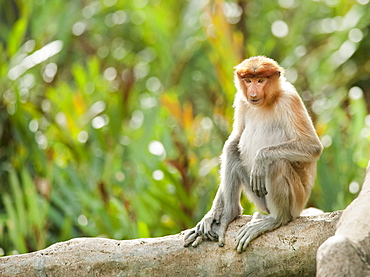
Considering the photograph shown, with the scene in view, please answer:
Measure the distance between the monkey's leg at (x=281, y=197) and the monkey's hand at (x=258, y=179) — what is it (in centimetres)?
5

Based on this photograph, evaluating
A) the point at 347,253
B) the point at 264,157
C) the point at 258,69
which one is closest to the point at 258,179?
the point at 264,157

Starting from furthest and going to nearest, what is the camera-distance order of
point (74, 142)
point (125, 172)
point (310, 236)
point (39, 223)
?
1. point (74, 142)
2. point (125, 172)
3. point (39, 223)
4. point (310, 236)

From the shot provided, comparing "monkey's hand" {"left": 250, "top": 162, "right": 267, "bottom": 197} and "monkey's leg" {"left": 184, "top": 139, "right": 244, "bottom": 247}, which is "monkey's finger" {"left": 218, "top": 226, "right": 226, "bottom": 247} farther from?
"monkey's hand" {"left": 250, "top": 162, "right": 267, "bottom": 197}

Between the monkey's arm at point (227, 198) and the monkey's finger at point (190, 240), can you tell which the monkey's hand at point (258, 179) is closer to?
the monkey's arm at point (227, 198)

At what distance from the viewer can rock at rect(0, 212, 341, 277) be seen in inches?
126

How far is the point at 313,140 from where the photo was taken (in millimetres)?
3580

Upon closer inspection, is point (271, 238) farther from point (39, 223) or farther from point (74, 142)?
point (74, 142)

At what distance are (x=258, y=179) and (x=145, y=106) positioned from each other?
3424 millimetres

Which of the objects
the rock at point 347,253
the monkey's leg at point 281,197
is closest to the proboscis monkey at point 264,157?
the monkey's leg at point 281,197

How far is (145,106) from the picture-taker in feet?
22.2

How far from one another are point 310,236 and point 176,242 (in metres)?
0.65

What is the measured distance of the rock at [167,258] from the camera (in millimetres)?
3193

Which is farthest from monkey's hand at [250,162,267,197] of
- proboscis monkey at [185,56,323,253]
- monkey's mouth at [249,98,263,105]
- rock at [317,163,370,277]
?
rock at [317,163,370,277]

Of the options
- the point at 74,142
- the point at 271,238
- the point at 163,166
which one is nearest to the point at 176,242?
the point at 271,238
